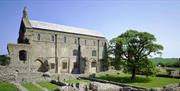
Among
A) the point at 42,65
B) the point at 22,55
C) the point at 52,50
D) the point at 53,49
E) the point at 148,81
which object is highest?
the point at 53,49

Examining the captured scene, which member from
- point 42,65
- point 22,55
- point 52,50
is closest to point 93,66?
point 52,50

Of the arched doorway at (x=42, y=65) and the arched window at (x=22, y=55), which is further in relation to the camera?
the arched doorway at (x=42, y=65)

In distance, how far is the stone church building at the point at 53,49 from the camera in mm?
40688

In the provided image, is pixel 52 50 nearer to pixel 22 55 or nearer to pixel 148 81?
pixel 22 55

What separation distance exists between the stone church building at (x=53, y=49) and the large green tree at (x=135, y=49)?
14464mm

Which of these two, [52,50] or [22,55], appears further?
[52,50]

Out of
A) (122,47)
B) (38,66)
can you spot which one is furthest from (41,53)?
(122,47)

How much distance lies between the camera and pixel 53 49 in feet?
154

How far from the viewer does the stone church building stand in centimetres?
4069

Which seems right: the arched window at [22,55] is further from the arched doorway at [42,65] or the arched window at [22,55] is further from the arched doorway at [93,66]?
the arched doorway at [93,66]

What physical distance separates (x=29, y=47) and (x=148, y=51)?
26262 millimetres

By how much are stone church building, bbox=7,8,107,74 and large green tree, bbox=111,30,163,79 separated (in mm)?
14464

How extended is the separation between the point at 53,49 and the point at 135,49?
67.6 ft

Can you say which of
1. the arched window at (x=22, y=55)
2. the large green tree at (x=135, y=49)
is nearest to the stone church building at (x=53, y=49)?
the arched window at (x=22, y=55)
